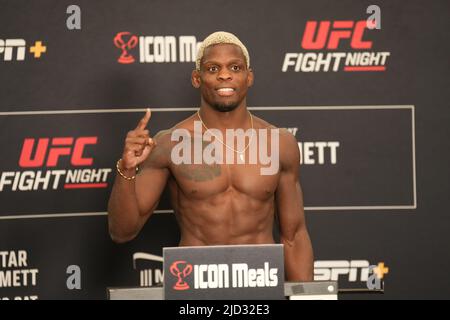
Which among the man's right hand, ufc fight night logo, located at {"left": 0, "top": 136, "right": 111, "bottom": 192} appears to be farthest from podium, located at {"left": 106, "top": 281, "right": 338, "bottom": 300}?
ufc fight night logo, located at {"left": 0, "top": 136, "right": 111, "bottom": 192}

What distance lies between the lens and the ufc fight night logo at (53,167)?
3605 millimetres

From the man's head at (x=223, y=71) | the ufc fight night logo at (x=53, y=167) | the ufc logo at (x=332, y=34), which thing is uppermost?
the ufc logo at (x=332, y=34)

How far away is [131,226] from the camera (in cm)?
292

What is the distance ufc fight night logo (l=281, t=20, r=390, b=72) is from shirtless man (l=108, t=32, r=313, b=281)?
26.0 inches

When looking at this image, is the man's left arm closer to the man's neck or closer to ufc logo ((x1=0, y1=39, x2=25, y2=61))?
the man's neck

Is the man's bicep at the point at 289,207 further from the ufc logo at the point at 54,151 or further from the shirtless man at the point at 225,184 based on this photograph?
the ufc logo at the point at 54,151

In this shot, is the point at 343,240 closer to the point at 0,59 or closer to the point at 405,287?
the point at 405,287

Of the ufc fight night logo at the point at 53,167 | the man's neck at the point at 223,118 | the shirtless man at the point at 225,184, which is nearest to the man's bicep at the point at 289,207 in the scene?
the shirtless man at the point at 225,184

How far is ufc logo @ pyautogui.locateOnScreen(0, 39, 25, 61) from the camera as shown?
3.58m

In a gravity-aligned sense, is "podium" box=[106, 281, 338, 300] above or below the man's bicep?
below

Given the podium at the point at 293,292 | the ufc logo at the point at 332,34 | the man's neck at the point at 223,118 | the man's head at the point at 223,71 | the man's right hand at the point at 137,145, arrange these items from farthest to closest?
the ufc logo at the point at 332,34 → the man's neck at the point at 223,118 → the man's head at the point at 223,71 → the man's right hand at the point at 137,145 → the podium at the point at 293,292

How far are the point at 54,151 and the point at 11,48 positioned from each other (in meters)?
0.50

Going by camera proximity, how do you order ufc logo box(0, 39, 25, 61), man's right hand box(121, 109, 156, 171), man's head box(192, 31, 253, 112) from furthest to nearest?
1. ufc logo box(0, 39, 25, 61)
2. man's head box(192, 31, 253, 112)
3. man's right hand box(121, 109, 156, 171)

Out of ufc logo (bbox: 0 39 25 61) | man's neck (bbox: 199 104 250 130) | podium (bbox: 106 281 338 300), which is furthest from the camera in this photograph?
ufc logo (bbox: 0 39 25 61)
